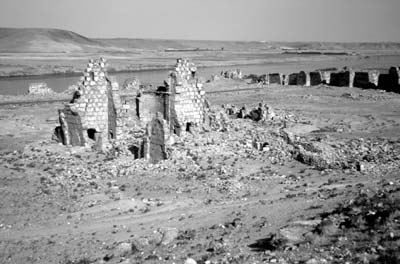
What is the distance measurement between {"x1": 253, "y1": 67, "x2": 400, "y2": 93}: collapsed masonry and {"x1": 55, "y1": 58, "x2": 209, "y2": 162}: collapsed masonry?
95.5 ft

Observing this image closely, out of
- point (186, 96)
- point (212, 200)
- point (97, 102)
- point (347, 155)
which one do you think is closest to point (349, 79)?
point (186, 96)

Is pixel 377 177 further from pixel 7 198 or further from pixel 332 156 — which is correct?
pixel 7 198

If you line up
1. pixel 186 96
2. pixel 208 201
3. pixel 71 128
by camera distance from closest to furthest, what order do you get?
pixel 208 201
pixel 71 128
pixel 186 96

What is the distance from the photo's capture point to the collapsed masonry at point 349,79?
4609 centimetres

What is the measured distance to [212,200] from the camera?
14.3 metres

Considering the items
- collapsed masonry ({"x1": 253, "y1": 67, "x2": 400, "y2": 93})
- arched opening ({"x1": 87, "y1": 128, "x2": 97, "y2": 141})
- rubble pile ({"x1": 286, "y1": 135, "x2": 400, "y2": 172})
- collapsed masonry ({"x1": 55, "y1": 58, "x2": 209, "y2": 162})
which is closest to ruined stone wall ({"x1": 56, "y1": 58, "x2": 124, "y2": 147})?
collapsed masonry ({"x1": 55, "y1": 58, "x2": 209, "y2": 162})

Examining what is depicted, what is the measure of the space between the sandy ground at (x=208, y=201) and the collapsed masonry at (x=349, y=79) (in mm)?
23750

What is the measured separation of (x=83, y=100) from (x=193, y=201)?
8.71 metres

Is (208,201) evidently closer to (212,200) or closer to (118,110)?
(212,200)

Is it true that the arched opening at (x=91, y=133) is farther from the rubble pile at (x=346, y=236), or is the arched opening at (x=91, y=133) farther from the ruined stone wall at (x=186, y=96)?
the rubble pile at (x=346, y=236)

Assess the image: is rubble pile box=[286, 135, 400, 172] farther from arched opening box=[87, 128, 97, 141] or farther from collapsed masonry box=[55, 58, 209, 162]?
arched opening box=[87, 128, 97, 141]

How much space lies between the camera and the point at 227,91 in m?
51.0

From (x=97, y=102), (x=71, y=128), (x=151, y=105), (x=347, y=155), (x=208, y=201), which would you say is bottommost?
(x=208, y=201)

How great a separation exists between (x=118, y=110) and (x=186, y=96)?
320cm
